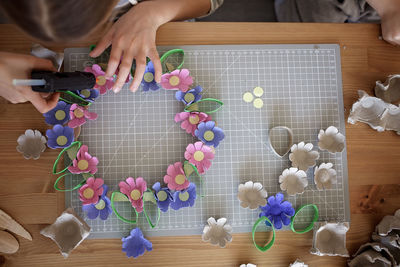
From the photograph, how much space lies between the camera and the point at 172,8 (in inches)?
28.4

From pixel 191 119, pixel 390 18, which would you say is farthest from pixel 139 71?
pixel 390 18

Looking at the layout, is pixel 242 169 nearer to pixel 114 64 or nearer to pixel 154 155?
pixel 154 155

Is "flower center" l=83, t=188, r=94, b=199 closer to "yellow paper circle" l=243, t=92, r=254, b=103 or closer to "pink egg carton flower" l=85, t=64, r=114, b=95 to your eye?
"pink egg carton flower" l=85, t=64, r=114, b=95

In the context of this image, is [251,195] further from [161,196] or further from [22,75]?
[22,75]

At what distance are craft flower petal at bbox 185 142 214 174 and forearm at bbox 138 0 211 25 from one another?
0.93 ft

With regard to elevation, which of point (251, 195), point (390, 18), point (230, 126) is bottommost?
point (251, 195)

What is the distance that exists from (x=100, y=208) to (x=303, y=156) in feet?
1.51

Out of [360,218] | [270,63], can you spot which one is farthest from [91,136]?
[360,218]

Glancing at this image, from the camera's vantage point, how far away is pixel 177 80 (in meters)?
0.71

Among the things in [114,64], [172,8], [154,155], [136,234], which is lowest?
[136,234]

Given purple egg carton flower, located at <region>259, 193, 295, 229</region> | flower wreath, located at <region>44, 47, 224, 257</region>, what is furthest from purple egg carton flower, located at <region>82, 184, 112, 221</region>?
purple egg carton flower, located at <region>259, 193, 295, 229</region>

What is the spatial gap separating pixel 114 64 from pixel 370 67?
0.58 meters

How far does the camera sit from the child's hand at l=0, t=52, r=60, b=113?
0.64 meters

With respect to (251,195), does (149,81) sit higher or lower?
higher
